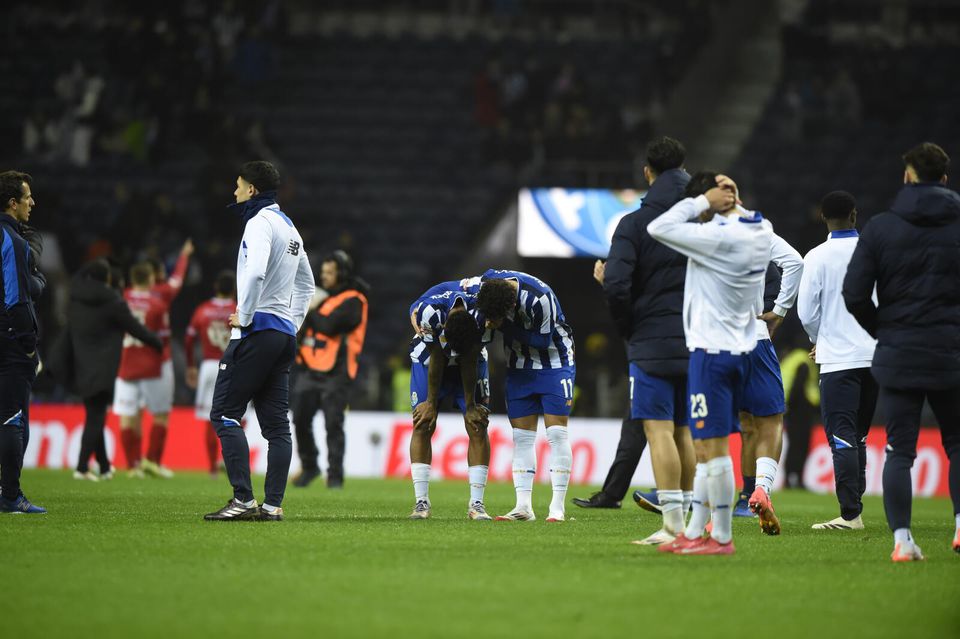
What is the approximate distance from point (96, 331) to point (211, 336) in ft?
6.03

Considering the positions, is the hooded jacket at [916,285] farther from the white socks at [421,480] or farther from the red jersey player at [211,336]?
the red jersey player at [211,336]

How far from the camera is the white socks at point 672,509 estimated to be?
27.0 feet

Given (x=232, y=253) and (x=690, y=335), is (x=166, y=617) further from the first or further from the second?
(x=232, y=253)

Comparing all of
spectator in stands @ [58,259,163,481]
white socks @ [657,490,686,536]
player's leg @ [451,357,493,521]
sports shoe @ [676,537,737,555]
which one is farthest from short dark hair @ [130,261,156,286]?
sports shoe @ [676,537,737,555]

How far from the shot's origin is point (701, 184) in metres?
7.98

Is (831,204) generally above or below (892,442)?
above

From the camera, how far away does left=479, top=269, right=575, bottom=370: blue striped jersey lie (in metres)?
9.92

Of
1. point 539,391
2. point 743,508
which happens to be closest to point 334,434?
point 743,508

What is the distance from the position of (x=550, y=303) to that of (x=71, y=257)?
1570 centimetres

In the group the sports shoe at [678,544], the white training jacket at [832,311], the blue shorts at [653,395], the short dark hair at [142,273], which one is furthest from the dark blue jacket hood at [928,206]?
the short dark hair at [142,273]

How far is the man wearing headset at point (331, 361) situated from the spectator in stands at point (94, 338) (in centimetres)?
181

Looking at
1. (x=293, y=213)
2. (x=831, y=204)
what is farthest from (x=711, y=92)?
(x=831, y=204)

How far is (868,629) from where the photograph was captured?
565 cm

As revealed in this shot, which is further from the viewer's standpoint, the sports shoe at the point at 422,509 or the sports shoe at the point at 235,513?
the sports shoe at the point at 422,509
